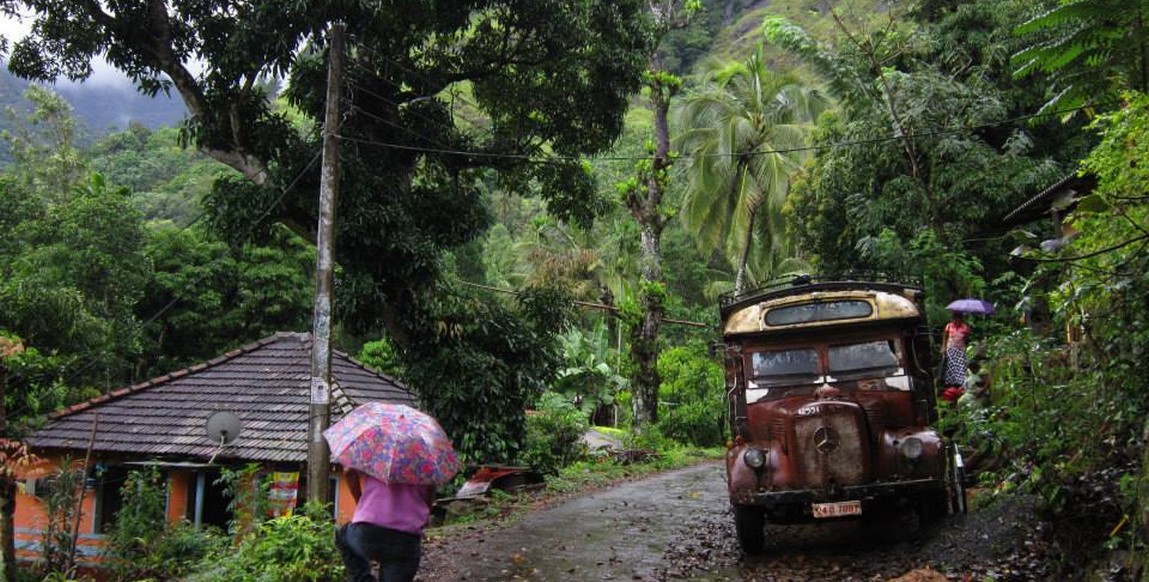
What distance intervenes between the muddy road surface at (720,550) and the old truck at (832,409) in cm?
43

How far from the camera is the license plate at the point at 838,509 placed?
7750mm

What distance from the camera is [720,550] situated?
9.16 m

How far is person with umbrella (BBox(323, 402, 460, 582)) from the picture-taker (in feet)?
17.9

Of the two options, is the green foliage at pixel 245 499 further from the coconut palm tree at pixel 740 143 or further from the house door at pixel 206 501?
the coconut palm tree at pixel 740 143

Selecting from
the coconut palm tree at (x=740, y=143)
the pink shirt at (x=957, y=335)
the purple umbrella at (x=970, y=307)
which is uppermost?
the coconut palm tree at (x=740, y=143)

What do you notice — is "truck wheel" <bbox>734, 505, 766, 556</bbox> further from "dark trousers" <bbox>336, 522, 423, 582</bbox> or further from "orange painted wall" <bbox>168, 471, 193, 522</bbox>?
"orange painted wall" <bbox>168, 471, 193, 522</bbox>

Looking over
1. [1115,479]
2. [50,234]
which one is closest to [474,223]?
[1115,479]

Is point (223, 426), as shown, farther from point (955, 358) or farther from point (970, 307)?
point (970, 307)

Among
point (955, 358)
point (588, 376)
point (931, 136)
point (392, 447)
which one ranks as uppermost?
point (931, 136)

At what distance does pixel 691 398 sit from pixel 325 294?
18742 millimetres

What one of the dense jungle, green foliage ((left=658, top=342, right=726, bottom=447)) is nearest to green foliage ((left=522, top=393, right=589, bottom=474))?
the dense jungle

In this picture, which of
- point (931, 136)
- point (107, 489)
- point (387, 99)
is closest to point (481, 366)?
point (387, 99)

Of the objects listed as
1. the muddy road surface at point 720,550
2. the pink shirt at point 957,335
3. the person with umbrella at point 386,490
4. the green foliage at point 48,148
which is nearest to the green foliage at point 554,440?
the muddy road surface at point 720,550

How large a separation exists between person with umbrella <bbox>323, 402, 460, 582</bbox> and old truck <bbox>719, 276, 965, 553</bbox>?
143 inches
